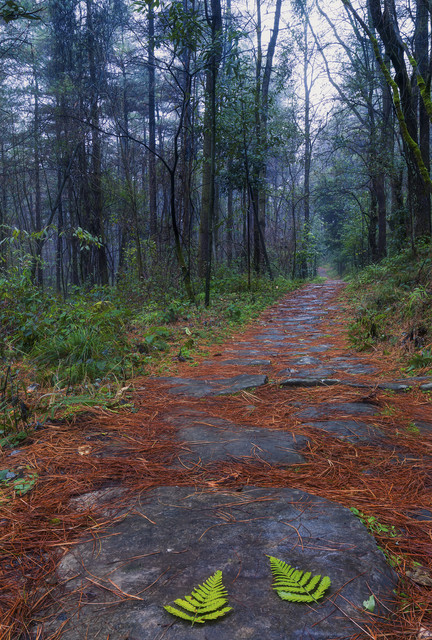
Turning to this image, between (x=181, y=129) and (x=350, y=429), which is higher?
(x=181, y=129)

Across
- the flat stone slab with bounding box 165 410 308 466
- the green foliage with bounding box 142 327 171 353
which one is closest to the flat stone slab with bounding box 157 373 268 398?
the flat stone slab with bounding box 165 410 308 466

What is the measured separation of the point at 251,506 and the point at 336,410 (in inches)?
51.7

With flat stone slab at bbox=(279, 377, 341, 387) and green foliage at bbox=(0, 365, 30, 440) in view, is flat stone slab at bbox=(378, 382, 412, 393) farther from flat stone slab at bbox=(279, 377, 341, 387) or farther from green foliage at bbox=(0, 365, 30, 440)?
green foliage at bbox=(0, 365, 30, 440)

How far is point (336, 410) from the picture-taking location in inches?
104

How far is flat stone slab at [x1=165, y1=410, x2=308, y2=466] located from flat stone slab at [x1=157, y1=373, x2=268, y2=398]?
0.65 m

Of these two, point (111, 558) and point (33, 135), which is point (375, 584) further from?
point (33, 135)

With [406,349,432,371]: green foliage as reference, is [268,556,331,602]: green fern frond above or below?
below

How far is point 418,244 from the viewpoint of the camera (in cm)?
775

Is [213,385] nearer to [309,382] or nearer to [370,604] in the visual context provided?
[309,382]

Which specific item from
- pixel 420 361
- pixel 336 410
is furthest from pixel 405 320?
pixel 336 410

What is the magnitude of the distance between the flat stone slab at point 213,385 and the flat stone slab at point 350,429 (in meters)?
0.94

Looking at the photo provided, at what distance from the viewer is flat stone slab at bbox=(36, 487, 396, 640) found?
0.96 m

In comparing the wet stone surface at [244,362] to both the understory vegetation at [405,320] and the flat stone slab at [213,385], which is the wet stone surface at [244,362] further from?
the understory vegetation at [405,320]

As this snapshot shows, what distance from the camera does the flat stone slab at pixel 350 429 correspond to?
2.17 meters
